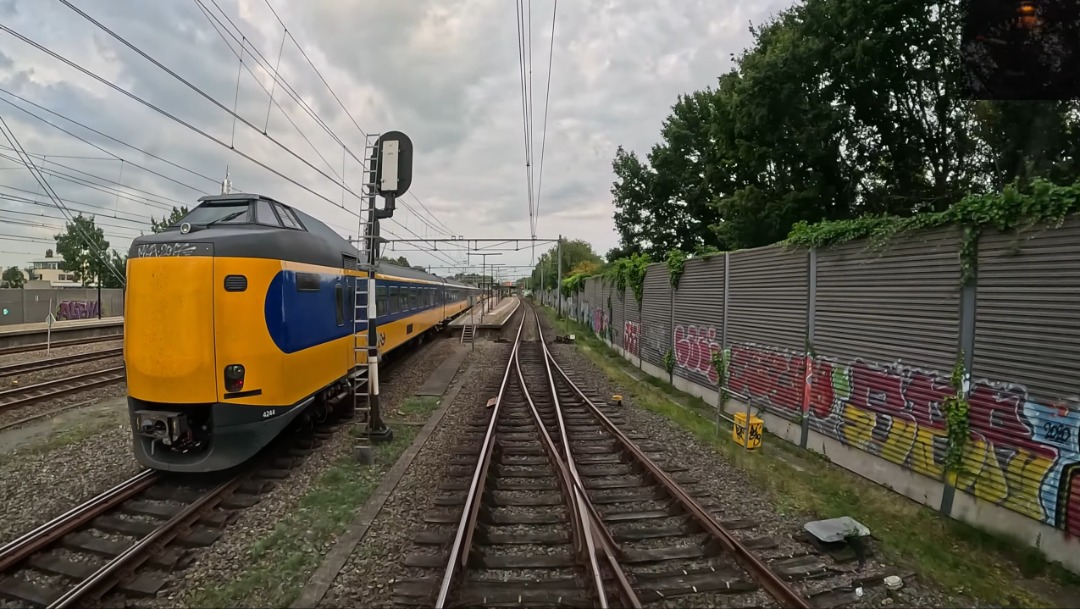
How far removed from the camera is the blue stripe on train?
6.47 metres

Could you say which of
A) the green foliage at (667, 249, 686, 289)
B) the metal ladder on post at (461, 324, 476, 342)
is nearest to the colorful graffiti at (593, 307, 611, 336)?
the metal ladder on post at (461, 324, 476, 342)

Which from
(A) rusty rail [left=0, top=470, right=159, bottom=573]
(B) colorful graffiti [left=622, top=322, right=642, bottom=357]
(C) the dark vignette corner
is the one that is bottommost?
(A) rusty rail [left=0, top=470, right=159, bottom=573]

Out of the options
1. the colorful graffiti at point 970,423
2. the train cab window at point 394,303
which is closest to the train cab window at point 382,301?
the train cab window at point 394,303

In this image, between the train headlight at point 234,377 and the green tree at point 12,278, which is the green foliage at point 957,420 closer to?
the train headlight at point 234,377

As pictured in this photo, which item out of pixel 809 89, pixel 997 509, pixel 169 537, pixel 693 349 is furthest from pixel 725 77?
pixel 169 537

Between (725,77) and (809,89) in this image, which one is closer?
(809,89)

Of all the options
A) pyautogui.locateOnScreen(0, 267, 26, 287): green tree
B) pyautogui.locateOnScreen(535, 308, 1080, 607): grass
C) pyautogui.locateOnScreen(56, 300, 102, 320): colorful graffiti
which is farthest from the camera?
pyautogui.locateOnScreen(0, 267, 26, 287): green tree

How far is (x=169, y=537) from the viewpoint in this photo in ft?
16.0

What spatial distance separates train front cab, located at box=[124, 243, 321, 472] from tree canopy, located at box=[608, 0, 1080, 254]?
54.0 feet

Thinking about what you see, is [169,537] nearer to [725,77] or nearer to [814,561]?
[814,561]

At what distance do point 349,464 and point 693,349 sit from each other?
9.00 m

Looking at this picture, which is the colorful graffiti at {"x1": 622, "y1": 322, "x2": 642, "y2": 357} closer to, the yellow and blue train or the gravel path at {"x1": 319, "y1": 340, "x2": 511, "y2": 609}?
the gravel path at {"x1": 319, "y1": 340, "x2": 511, "y2": 609}

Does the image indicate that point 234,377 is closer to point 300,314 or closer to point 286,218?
point 300,314

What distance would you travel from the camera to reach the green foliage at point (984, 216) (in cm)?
Answer: 473
